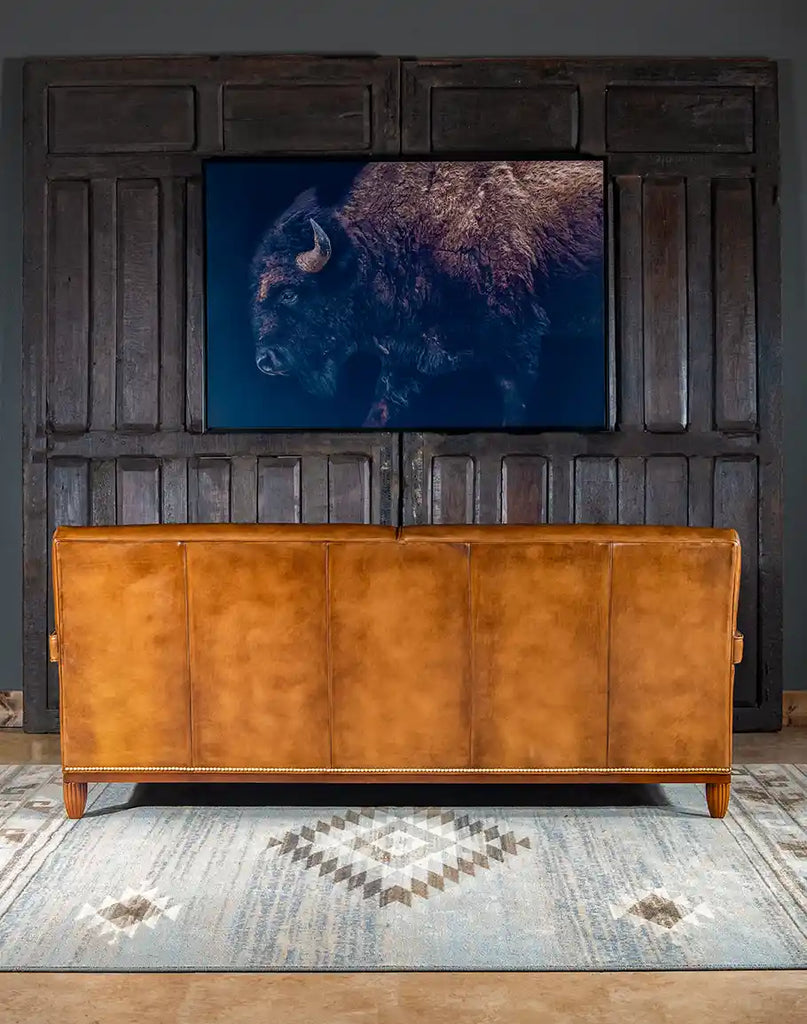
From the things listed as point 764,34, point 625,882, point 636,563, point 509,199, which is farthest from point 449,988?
point 764,34

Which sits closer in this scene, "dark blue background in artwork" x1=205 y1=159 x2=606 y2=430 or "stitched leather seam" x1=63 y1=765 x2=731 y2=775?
"stitched leather seam" x1=63 y1=765 x2=731 y2=775

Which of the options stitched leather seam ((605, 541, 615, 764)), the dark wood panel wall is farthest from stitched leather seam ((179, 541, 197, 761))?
the dark wood panel wall

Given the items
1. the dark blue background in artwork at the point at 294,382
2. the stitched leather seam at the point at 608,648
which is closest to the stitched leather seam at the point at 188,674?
the stitched leather seam at the point at 608,648

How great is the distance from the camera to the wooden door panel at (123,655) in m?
2.37

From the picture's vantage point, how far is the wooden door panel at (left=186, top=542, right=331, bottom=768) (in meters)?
2.36

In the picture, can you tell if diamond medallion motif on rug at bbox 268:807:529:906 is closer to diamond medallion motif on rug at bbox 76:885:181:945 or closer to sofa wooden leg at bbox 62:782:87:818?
diamond medallion motif on rug at bbox 76:885:181:945

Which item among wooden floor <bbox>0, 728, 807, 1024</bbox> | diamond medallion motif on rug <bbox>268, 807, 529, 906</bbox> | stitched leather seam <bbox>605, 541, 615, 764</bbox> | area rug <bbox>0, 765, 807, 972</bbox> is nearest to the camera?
wooden floor <bbox>0, 728, 807, 1024</bbox>

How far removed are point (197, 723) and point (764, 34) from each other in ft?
10.9

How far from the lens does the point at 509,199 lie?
142 inches

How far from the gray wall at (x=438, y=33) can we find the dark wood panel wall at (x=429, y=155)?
11 cm

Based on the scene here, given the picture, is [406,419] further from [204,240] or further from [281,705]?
[281,705]

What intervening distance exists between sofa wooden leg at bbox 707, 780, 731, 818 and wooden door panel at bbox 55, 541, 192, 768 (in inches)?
54.2

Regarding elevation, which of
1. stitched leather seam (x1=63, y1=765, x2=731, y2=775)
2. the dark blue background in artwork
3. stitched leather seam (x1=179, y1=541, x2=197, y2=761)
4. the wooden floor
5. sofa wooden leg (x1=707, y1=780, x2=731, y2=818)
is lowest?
the wooden floor

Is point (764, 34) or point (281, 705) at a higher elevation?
point (764, 34)
